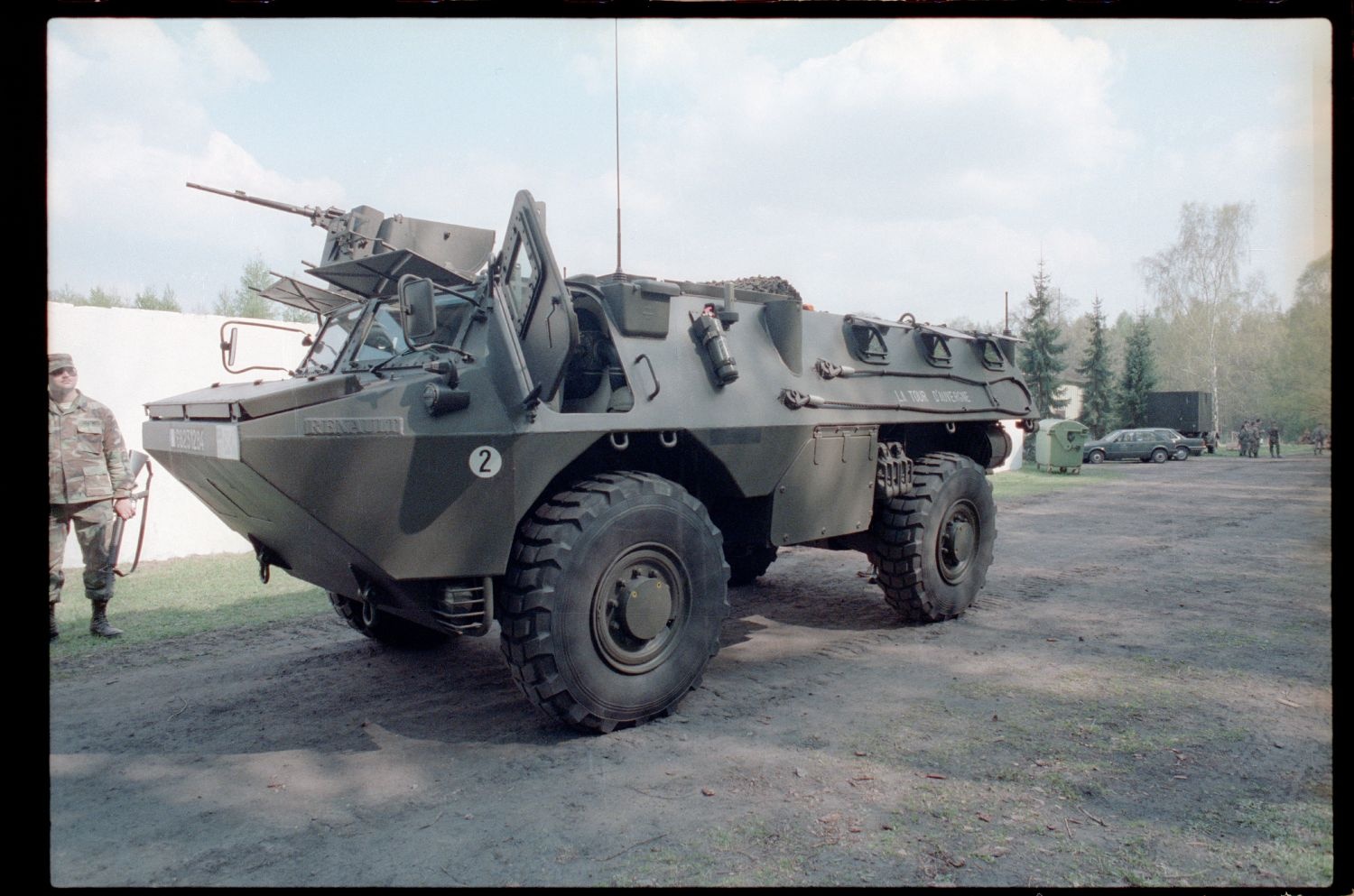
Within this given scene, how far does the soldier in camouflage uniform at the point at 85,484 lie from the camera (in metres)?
5.72

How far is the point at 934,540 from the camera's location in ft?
19.2

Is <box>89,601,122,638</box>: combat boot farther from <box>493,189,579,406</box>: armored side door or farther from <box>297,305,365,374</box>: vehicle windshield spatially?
<box>493,189,579,406</box>: armored side door

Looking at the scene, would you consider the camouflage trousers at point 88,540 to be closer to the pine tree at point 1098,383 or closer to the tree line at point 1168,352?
Result: the tree line at point 1168,352

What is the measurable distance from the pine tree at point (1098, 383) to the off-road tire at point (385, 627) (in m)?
32.3

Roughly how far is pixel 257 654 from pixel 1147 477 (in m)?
20.2

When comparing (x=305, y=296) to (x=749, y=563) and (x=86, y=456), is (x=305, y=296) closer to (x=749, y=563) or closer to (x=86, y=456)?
(x=86, y=456)

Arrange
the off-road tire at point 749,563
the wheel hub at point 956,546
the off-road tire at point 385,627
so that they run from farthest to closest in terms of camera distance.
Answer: the off-road tire at point 749,563, the wheel hub at point 956,546, the off-road tire at point 385,627

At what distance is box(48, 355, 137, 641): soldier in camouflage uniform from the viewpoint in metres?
5.72

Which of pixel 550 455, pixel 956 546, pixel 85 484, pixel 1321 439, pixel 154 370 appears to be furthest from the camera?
pixel 154 370

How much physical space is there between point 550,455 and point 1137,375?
34.4m

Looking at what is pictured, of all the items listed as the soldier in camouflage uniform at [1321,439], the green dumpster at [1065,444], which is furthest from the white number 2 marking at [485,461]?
the green dumpster at [1065,444]

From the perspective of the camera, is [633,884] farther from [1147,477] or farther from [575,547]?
[1147,477]

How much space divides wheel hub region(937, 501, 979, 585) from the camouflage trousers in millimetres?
5520

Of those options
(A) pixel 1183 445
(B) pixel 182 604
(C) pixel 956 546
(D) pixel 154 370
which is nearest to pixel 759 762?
(C) pixel 956 546
